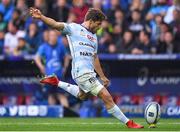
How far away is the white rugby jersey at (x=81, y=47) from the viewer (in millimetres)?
13297

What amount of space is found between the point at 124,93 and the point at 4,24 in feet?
15.3

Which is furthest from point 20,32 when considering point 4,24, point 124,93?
point 124,93

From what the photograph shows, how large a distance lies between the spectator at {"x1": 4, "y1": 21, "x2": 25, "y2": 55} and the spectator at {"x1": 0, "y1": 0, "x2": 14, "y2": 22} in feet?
1.70

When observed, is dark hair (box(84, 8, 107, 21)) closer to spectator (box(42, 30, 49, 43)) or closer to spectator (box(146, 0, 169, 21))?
spectator (box(42, 30, 49, 43))

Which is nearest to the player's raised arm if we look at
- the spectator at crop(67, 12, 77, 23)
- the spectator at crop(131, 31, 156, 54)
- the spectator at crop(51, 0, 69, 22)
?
the spectator at crop(131, 31, 156, 54)

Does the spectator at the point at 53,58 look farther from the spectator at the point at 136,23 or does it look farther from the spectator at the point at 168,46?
the spectator at the point at 168,46

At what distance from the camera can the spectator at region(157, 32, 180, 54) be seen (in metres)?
19.1

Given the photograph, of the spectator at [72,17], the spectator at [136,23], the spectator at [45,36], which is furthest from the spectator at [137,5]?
the spectator at [45,36]

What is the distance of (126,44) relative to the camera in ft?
64.1

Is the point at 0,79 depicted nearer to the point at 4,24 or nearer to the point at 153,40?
the point at 4,24

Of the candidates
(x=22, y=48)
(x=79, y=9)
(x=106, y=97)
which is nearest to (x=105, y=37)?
(x=79, y=9)

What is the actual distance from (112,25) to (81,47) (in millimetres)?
7435

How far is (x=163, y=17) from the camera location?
2034 cm

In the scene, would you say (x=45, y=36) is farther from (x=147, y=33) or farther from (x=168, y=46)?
(x=168, y=46)
